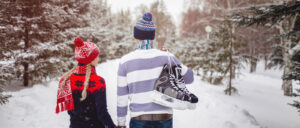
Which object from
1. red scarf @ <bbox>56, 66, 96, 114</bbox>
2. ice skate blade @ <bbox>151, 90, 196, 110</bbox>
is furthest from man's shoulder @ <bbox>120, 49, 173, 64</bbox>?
red scarf @ <bbox>56, 66, 96, 114</bbox>

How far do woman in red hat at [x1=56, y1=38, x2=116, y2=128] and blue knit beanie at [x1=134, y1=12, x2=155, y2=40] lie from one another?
24.0 inches

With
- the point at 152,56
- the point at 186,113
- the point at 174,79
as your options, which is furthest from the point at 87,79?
the point at 186,113

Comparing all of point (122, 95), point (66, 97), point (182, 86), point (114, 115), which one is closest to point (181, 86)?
point (182, 86)

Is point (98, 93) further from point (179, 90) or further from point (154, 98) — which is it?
point (179, 90)

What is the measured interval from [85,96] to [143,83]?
2.28ft

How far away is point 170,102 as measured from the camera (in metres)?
1.85

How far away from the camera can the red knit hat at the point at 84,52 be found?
2.19 metres

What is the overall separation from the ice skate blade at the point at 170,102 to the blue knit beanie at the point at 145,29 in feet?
2.37

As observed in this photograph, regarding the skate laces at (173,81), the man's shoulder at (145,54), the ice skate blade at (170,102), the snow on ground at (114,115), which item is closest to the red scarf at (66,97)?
the man's shoulder at (145,54)

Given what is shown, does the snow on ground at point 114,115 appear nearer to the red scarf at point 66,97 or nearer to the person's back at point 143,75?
the red scarf at point 66,97

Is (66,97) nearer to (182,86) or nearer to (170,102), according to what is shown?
(170,102)

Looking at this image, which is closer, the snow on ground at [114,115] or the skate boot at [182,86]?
the skate boot at [182,86]

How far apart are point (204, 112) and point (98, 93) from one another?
15.6ft

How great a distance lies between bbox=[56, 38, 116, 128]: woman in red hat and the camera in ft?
7.09
